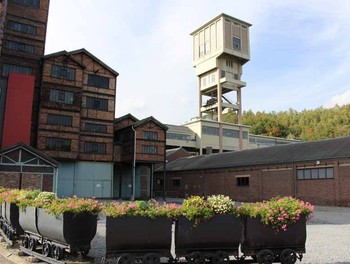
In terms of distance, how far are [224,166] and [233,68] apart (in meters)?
31.8

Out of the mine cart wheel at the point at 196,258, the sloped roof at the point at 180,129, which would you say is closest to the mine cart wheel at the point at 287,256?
the mine cart wheel at the point at 196,258

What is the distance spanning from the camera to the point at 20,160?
2631 cm

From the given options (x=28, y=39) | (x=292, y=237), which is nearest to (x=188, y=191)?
(x=28, y=39)

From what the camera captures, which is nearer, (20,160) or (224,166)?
(20,160)

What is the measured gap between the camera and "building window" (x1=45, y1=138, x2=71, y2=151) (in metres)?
32.6

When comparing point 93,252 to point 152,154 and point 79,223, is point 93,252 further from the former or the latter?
point 152,154

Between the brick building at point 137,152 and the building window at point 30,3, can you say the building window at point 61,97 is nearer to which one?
the brick building at point 137,152

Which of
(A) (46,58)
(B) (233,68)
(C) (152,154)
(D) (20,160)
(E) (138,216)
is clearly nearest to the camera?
(E) (138,216)

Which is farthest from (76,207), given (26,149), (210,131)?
(210,131)

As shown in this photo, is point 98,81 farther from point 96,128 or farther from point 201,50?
point 201,50

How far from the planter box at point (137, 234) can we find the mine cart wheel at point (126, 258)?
10cm

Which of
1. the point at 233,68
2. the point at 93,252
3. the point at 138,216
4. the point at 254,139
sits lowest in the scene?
the point at 93,252

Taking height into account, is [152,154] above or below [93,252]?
above

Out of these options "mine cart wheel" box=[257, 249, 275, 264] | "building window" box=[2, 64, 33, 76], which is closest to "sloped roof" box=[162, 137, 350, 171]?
"building window" box=[2, 64, 33, 76]
